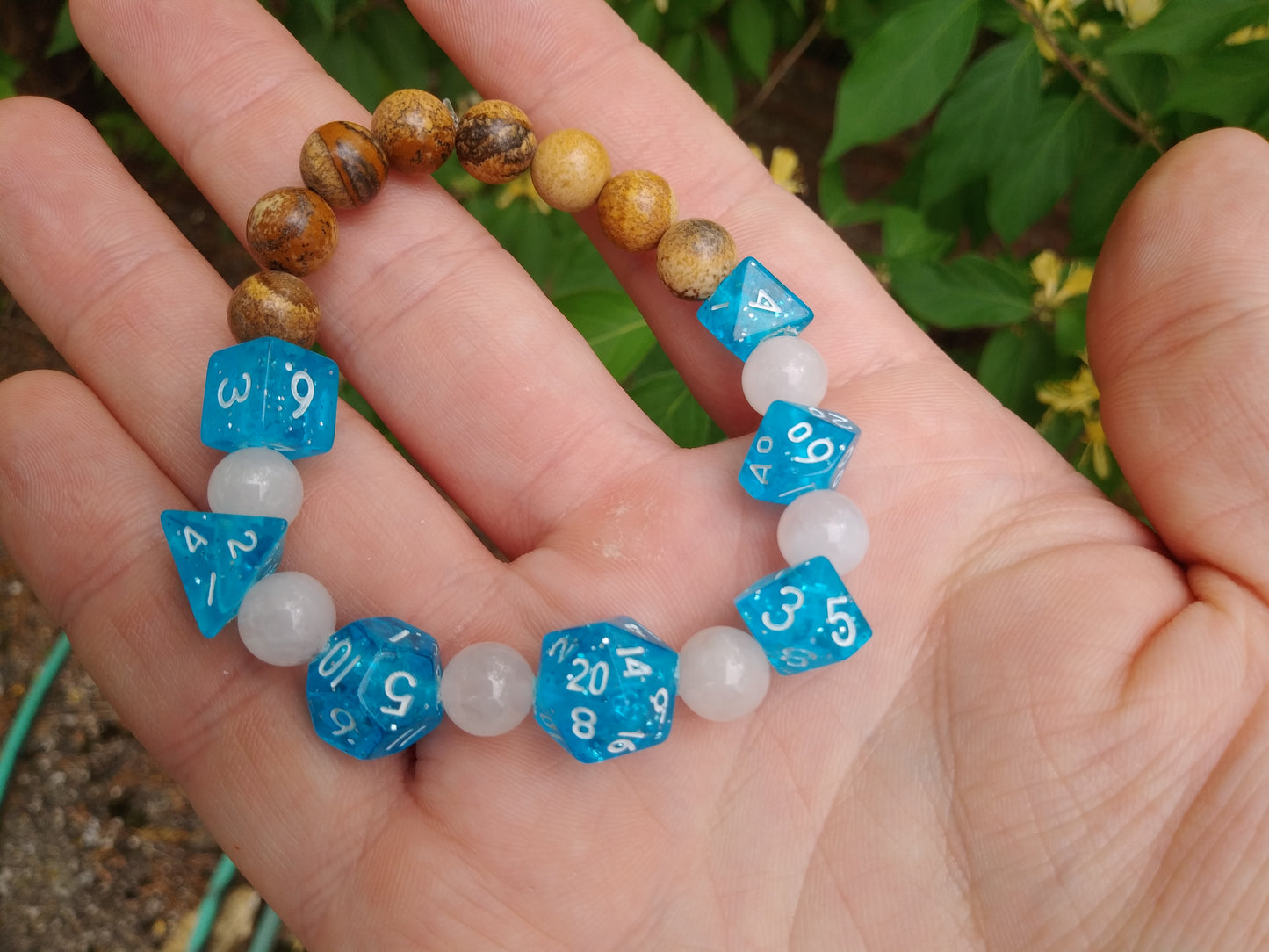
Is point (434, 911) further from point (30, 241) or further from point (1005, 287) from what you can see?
point (1005, 287)

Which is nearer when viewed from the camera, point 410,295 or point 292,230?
point 292,230

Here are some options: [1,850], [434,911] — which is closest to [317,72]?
[434,911]

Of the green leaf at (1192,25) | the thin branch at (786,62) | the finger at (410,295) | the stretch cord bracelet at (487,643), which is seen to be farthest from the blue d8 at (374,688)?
the thin branch at (786,62)

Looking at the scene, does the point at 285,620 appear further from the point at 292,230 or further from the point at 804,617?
the point at 804,617

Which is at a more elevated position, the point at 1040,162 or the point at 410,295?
the point at 1040,162

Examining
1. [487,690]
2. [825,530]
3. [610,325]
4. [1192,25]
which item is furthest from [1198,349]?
[487,690]

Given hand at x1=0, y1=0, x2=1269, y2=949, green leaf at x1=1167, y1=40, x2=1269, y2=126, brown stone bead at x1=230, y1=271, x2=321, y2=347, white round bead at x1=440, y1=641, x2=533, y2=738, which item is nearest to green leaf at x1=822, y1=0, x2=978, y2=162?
hand at x1=0, y1=0, x2=1269, y2=949
